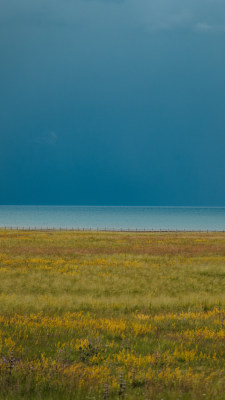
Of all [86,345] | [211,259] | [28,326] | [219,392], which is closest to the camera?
[219,392]

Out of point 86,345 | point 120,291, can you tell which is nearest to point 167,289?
point 120,291

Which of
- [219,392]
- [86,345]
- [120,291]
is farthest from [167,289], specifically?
[219,392]

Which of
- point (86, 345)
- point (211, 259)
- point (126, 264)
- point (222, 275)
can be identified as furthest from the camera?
point (211, 259)

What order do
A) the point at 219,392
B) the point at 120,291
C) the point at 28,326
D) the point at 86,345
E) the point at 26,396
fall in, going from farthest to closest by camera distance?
the point at 120,291, the point at 28,326, the point at 86,345, the point at 219,392, the point at 26,396

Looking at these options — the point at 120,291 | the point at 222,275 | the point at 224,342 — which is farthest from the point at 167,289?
the point at 224,342

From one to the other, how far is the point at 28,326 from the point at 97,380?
15.9 ft

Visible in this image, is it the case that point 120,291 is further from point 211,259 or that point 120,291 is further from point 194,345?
point 211,259

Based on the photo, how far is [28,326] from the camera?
12.2 meters

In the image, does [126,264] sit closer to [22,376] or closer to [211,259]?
[211,259]

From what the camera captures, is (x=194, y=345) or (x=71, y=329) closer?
(x=194, y=345)

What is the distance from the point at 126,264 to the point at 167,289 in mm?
11865

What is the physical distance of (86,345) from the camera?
10.4m

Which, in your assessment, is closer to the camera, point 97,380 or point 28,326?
point 97,380

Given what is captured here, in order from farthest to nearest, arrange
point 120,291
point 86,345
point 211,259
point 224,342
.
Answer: point 211,259
point 120,291
point 224,342
point 86,345
